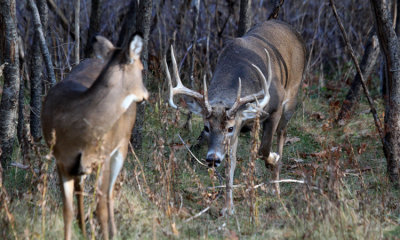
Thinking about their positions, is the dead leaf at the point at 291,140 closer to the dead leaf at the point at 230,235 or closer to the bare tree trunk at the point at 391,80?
the bare tree trunk at the point at 391,80

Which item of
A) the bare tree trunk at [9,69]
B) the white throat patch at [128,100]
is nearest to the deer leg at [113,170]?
the white throat patch at [128,100]

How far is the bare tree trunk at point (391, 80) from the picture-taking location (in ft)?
18.5

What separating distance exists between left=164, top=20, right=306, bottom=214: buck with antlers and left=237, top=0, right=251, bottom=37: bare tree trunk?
364 millimetres

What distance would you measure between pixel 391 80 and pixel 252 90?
142 cm

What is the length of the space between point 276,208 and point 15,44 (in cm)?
275

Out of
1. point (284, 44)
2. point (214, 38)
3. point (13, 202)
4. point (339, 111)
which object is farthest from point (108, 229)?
point (214, 38)

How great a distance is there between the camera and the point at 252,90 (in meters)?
6.27

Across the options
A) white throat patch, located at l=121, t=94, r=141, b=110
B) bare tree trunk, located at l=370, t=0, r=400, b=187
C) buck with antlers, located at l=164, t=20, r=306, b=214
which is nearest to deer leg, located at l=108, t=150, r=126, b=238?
white throat patch, located at l=121, t=94, r=141, b=110

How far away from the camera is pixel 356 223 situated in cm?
420

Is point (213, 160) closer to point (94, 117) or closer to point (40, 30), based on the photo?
point (94, 117)

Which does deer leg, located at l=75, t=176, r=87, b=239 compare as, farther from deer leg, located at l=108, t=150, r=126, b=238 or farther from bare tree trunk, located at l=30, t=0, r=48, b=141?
bare tree trunk, located at l=30, t=0, r=48, b=141

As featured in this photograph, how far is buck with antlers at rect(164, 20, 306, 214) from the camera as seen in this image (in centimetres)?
574

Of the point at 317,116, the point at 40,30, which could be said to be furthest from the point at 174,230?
the point at 317,116

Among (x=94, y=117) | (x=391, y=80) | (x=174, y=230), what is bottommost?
(x=174, y=230)
